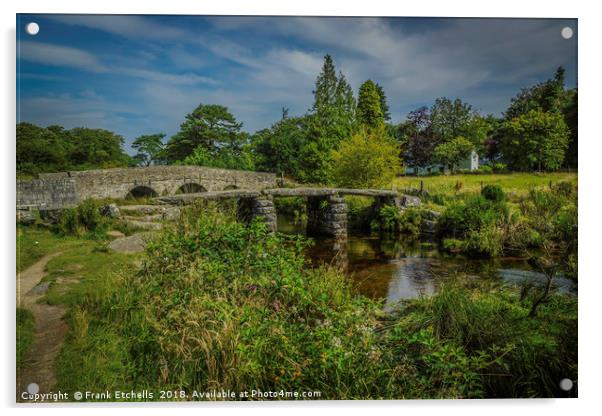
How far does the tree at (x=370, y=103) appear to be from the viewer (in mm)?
6100

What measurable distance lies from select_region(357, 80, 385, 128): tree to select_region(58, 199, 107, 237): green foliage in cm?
530

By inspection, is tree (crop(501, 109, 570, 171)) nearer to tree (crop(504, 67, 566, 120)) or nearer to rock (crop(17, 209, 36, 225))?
tree (crop(504, 67, 566, 120))

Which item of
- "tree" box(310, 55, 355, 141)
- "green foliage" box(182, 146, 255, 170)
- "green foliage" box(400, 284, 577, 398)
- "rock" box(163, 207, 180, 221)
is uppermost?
"tree" box(310, 55, 355, 141)

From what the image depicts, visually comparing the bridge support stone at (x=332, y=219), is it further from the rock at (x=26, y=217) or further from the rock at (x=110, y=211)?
the rock at (x=26, y=217)

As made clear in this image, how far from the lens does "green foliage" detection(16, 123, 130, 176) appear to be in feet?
15.5

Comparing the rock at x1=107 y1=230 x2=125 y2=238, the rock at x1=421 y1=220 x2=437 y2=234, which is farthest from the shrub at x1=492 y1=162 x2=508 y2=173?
the rock at x1=107 y1=230 x2=125 y2=238

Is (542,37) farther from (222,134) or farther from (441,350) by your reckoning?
(222,134)

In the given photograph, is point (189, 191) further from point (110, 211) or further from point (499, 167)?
point (499, 167)

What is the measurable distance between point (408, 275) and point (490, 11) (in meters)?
5.28

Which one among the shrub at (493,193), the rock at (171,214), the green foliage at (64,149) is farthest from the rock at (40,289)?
the shrub at (493,193)

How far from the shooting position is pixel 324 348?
394 centimetres

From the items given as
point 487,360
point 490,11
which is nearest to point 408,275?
point 487,360

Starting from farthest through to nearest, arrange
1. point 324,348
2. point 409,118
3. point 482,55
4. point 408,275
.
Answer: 1. point 408,275
2. point 409,118
3. point 482,55
4. point 324,348

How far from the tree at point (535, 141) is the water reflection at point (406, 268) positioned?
1750 mm
